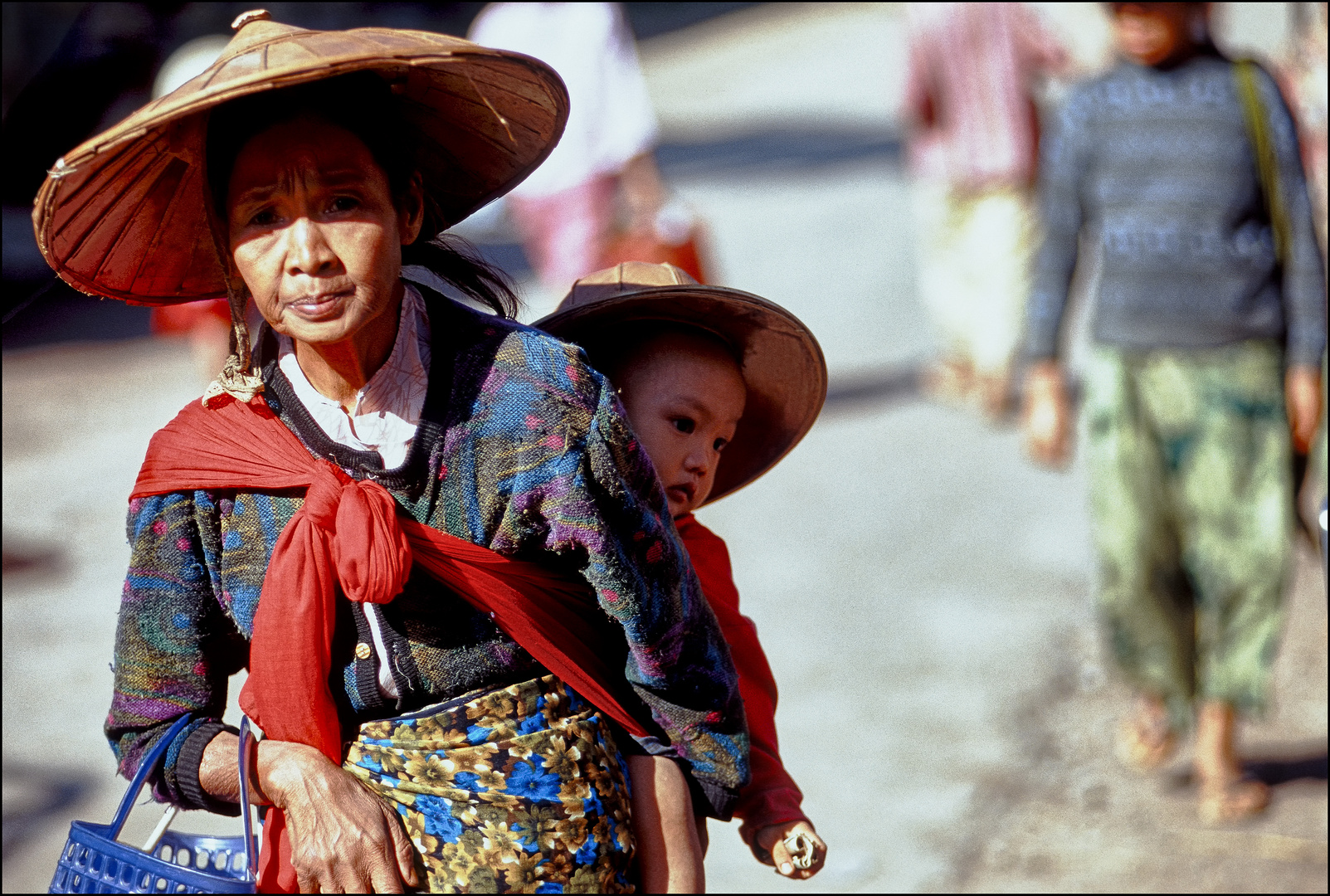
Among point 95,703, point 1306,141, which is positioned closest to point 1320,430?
point 1306,141

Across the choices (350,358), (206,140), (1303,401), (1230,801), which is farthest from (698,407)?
(1230,801)

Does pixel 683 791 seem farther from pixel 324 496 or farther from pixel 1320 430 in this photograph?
pixel 1320 430

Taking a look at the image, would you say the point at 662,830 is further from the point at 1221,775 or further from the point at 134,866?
the point at 1221,775

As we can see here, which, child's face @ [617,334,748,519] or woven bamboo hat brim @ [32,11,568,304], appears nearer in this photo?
woven bamboo hat brim @ [32,11,568,304]

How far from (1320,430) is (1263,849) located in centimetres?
115

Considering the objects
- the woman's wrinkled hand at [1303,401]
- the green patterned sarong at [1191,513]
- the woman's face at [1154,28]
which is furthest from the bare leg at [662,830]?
the woman's face at [1154,28]

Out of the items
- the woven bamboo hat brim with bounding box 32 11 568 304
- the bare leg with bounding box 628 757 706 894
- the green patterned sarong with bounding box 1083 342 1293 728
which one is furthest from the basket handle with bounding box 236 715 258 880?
the green patterned sarong with bounding box 1083 342 1293 728

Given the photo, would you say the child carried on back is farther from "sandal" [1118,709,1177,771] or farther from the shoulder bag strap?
"sandal" [1118,709,1177,771]

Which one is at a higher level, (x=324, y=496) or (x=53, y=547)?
(x=324, y=496)

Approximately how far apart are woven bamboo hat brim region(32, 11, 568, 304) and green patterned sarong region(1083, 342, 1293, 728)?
279 centimetres

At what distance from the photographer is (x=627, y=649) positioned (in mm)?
2037

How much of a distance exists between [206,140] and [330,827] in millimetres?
814

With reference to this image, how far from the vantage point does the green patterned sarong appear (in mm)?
4312

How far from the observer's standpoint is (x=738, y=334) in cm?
226
